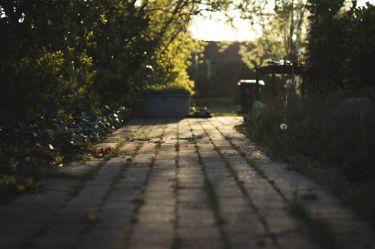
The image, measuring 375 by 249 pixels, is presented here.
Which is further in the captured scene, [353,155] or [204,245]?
[353,155]

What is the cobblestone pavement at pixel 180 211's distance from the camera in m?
3.40

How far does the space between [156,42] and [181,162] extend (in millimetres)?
11678

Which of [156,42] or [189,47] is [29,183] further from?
[189,47]

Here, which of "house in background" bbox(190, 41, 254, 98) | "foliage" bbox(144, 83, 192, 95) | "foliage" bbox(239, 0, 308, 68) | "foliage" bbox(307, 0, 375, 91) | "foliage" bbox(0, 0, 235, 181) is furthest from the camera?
"house in background" bbox(190, 41, 254, 98)

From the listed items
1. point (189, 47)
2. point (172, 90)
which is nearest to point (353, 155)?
point (172, 90)

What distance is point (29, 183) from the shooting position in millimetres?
4965

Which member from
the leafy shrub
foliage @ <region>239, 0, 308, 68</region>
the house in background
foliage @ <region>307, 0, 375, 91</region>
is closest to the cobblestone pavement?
the leafy shrub

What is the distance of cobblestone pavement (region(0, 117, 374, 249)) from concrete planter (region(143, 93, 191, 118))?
11.6 meters

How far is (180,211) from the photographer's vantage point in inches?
162

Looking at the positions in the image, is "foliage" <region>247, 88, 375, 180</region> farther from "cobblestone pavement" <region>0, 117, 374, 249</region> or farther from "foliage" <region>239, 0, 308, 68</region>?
"foliage" <region>239, 0, 308, 68</region>

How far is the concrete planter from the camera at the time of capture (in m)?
18.2

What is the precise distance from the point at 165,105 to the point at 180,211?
46.6ft

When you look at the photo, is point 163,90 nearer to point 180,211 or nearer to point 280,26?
point 280,26

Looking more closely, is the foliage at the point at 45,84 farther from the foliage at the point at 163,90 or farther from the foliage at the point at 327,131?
the foliage at the point at 163,90
